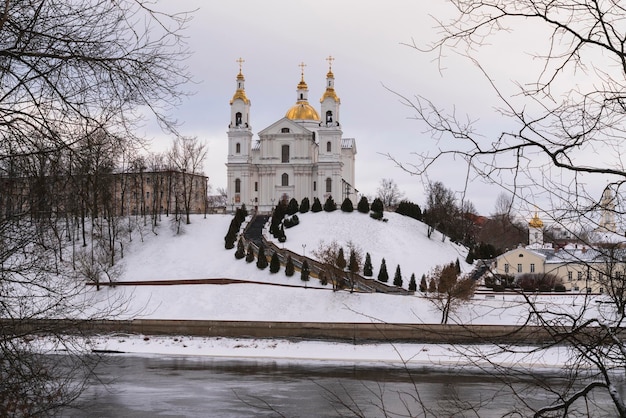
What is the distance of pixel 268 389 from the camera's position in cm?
2411

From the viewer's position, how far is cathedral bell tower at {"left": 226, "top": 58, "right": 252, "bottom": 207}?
80.1 metres

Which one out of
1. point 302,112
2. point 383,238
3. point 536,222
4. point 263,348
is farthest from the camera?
point 302,112

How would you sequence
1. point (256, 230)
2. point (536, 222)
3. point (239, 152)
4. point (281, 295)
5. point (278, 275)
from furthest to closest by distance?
point (239, 152), point (256, 230), point (278, 275), point (281, 295), point (536, 222)

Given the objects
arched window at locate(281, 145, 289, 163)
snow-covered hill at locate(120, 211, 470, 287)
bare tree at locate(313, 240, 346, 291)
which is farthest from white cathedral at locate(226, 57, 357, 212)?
bare tree at locate(313, 240, 346, 291)

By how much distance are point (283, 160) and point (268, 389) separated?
194 feet

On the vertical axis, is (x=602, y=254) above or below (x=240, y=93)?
below

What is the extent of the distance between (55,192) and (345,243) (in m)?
53.6

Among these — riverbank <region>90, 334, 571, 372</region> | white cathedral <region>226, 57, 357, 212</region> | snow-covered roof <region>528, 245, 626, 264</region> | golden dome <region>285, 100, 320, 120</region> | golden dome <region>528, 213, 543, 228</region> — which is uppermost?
golden dome <region>285, 100, 320, 120</region>

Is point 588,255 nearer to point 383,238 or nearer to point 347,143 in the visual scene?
point 383,238

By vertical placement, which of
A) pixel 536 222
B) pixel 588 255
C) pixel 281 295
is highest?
pixel 536 222

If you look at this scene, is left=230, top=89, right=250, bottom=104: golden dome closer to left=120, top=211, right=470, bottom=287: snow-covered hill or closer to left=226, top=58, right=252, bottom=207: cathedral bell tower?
left=226, top=58, right=252, bottom=207: cathedral bell tower

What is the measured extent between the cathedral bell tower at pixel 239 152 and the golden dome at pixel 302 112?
8.05 metres

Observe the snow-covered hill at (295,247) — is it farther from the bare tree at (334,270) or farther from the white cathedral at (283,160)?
the white cathedral at (283,160)

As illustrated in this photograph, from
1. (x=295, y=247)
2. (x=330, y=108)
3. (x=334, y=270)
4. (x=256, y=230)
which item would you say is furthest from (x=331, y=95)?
(x=334, y=270)
